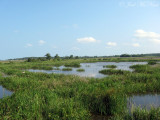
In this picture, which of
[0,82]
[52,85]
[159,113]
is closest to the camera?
[159,113]

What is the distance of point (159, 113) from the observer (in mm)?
4875

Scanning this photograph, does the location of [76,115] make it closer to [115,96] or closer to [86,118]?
[86,118]

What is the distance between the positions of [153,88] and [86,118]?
7563mm

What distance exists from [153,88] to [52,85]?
29.5 ft

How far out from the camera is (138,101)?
8273 millimetres

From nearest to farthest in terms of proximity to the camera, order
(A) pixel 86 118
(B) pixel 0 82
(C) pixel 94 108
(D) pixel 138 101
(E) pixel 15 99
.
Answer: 1. (A) pixel 86 118
2. (E) pixel 15 99
3. (C) pixel 94 108
4. (D) pixel 138 101
5. (B) pixel 0 82

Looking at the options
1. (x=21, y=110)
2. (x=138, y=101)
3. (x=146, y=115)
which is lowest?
(x=138, y=101)

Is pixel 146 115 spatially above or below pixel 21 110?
below

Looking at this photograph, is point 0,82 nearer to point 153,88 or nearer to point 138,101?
point 138,101

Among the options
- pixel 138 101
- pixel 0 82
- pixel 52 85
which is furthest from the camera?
pixel 0 82

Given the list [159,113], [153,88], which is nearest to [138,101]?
[153,88]

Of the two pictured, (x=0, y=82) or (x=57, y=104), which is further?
(x=0, y=82)

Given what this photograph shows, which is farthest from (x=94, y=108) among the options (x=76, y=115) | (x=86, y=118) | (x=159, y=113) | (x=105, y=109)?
(x=159, y=113)

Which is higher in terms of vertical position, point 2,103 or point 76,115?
point 2,103
